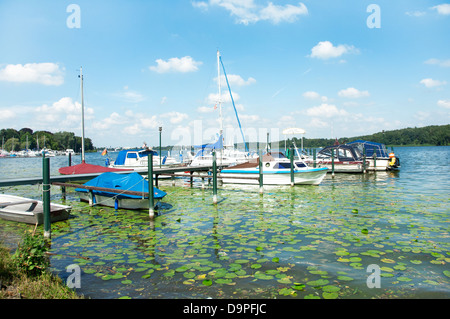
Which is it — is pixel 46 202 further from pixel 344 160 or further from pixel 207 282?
pixel 344 160

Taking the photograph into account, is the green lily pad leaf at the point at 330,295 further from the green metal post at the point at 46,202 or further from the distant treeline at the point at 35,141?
the distant treeline at the point at 35,141

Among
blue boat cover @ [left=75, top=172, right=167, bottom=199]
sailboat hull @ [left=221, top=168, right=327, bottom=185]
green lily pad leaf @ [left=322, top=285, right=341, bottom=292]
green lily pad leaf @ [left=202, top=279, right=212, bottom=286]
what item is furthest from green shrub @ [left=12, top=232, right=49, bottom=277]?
sailboat hull @ [left=221, top=168, right=327, bottom=185]

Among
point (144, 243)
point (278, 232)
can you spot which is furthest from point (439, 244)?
point (144, 243)

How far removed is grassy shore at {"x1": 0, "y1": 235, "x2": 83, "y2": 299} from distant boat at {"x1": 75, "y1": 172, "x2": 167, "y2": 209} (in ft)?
22.8

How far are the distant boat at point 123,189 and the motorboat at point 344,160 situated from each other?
23.1m

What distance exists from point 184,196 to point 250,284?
1265 centimetres

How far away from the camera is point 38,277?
5367 millimetres

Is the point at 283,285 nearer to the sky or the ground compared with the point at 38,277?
nearer to the ground

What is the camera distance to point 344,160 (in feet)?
112

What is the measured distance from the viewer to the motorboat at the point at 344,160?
3275cm

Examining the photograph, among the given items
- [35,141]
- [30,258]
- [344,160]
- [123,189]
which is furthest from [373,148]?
[35,141]

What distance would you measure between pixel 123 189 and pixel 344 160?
2763 centimetres

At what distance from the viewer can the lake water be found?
18.8 ft
